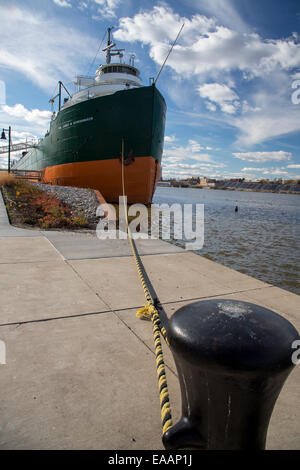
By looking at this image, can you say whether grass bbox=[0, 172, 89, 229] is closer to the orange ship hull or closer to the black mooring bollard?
the orange ship hull

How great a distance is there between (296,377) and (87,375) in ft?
5.37

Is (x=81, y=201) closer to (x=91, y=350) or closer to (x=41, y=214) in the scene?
(x=41, y=214)

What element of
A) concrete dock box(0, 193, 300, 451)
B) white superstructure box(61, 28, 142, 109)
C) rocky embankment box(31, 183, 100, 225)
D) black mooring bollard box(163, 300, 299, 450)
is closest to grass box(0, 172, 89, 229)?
rocky embankment box(31, 183, 100, 225)

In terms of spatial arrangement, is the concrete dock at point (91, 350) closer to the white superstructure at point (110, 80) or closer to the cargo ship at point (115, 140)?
the cargo ship at point (115, 140)

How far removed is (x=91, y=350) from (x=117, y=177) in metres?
16.3

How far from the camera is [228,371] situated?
115 cm

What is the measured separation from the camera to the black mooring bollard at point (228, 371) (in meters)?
1.15

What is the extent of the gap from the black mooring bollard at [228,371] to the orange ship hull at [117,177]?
17077 millimetres

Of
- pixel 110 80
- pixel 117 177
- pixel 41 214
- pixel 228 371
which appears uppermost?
pixel 110 80

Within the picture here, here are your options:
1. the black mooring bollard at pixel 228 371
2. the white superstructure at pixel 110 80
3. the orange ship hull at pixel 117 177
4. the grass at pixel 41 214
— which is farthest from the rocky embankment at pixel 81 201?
the white superstructure at pixel 110 80

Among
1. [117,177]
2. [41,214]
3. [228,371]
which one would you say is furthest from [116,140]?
[228,371]

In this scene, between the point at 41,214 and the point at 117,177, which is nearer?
the point at 41,214
